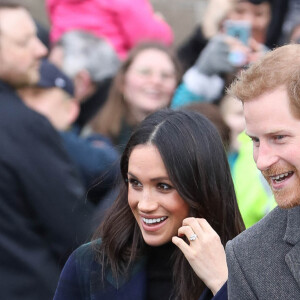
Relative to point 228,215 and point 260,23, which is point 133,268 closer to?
point 228,215

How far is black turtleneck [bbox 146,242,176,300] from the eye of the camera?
3.34m

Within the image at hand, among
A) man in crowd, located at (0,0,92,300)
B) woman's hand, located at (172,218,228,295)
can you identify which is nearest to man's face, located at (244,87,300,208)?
woman's hand, located at (172,218,228,295)

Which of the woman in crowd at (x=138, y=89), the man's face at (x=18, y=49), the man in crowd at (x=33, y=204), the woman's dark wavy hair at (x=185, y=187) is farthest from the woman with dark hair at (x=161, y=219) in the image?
the woman in crowd at (x=138, y=89)

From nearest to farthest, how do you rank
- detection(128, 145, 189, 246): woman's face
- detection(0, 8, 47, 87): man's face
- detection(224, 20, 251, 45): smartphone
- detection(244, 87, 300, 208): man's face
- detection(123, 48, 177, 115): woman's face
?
detection(244, 87, 300, 208): man's face → detection(128, 145, 189, 246): woman's face → detection(0, 8, 47, 87): man's face → detection(224, 20, 251, 45): smartphone → detection(123, 48, 177, 115): woman's face

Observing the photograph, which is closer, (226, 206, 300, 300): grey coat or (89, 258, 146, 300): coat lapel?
(226, 206, 300, 300): grey coat

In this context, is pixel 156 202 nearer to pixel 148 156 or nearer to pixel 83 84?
pixel 148 156

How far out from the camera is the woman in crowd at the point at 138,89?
5.82m

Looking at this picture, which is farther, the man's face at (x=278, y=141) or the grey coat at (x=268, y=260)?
the grey coat at (x=268, y=260)

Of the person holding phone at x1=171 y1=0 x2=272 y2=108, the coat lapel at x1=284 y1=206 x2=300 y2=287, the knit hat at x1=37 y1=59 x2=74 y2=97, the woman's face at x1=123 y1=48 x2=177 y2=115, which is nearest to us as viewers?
the coat lapel at x1=284 y1=206 x2=300 y2=287

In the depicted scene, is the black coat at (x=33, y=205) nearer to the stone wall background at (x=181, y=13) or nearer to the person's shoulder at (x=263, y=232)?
the person's shoulder at (x=263, y=232)

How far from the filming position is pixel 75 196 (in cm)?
461

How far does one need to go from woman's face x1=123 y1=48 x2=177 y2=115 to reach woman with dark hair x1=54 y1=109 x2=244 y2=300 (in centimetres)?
251

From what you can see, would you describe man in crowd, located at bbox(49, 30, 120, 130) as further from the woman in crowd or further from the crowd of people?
the woman in crowd

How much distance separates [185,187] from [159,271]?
356 mm
